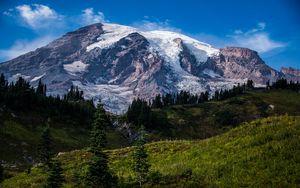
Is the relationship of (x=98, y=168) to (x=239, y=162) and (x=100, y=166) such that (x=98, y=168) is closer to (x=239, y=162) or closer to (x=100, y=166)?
(x=100, y=166)

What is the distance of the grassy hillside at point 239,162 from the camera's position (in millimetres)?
25188

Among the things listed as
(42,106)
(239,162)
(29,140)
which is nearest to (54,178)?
(239,162)

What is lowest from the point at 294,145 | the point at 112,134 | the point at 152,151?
the point at 112,134

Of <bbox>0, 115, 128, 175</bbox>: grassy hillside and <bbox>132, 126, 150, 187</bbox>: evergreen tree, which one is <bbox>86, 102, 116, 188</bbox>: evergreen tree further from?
<bbox>0, 115, 128, 175</bbox>: grassy hillside

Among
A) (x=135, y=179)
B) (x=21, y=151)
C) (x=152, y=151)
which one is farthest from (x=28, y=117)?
(x=135, y=179)

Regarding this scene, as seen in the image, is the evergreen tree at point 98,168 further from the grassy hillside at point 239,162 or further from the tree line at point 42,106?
the tree line at point 42,106

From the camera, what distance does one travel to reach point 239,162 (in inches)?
1124

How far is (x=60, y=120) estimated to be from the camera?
164m

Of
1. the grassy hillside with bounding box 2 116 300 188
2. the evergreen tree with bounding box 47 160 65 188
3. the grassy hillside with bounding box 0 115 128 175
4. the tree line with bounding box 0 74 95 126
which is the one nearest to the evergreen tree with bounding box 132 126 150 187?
the grassy hillside with bounding box 2 116 300 188

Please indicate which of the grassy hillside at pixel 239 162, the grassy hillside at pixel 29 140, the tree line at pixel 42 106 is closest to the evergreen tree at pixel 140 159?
the grassy hillside at pixel 239 162

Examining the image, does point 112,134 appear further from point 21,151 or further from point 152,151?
point 152,151

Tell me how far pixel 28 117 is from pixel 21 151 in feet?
130

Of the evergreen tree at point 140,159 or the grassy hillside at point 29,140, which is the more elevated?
the evergreen tree at point 140,159

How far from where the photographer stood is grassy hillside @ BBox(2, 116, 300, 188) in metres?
25.2
